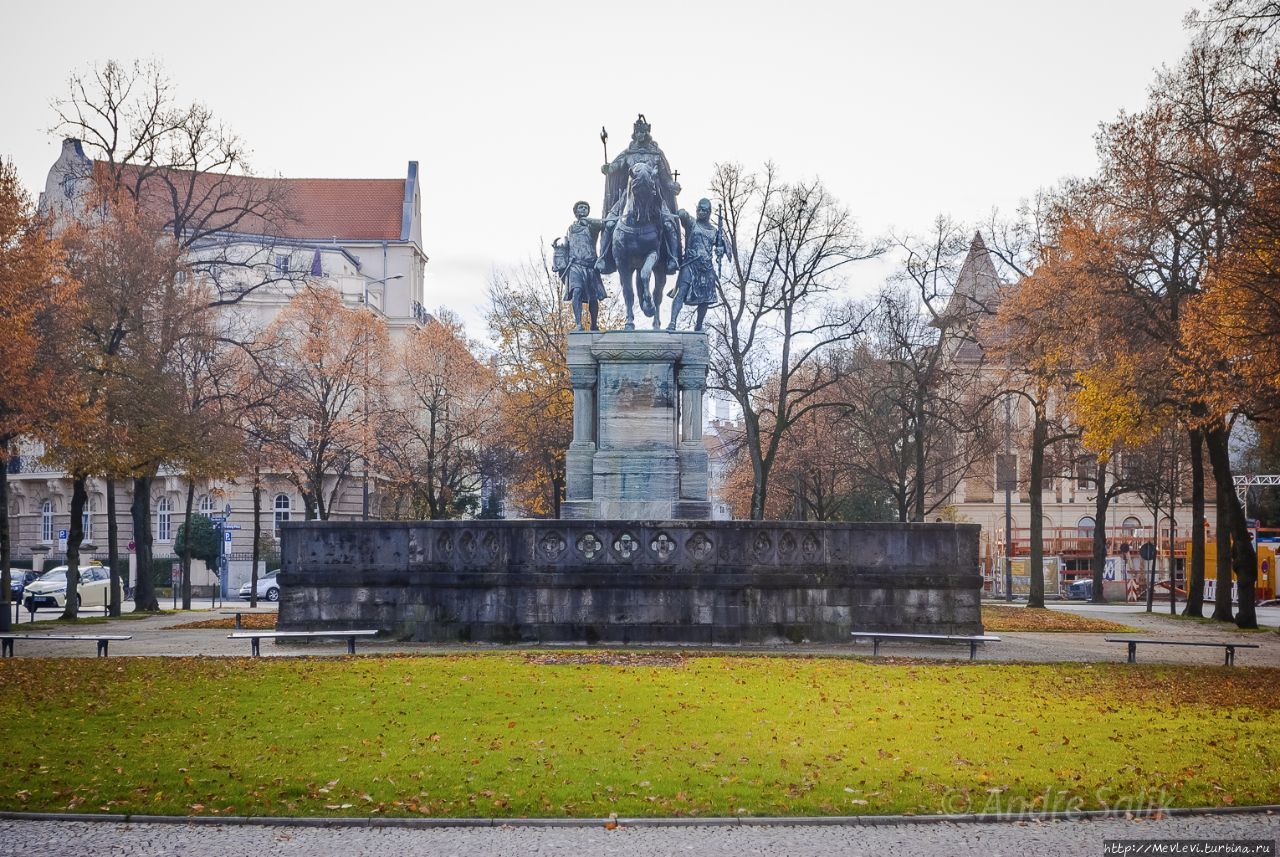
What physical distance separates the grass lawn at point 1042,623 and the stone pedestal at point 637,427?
8.23 metres

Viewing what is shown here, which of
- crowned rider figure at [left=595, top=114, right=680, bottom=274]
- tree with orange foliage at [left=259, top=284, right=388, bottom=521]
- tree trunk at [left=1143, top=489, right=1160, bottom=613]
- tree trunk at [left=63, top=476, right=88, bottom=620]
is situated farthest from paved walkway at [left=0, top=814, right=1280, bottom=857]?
tree with orange foliage at [left=259, top=284, right=388, bottom=521]

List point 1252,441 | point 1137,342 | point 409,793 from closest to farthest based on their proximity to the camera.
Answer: point 409,793
point 1137,342
point 1252,441

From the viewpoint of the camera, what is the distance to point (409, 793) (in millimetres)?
10508

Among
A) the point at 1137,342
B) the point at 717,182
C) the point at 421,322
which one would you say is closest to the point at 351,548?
the point at 1137,342

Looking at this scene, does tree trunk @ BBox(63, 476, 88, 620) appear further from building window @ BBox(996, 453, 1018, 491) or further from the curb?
building window @ BBox(996, 453, 1018, 491)

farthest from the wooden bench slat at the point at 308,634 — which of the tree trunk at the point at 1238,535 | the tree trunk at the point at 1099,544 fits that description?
the tree trunk at the point at 1099,544

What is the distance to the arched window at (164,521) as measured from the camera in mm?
78500

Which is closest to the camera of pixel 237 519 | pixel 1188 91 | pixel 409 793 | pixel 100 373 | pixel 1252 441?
pixel 409 793

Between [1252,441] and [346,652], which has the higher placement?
[1252,441]

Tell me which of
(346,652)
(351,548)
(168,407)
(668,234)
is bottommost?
(346,652)

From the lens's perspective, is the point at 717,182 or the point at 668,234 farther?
the point at 717,182

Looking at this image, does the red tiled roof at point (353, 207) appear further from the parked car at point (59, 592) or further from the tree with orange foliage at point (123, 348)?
the tree with orange foliage at point (123, 348)

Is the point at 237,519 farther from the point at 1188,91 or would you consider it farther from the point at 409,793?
the point at 409,793

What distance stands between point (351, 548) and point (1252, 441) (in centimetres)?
5323
